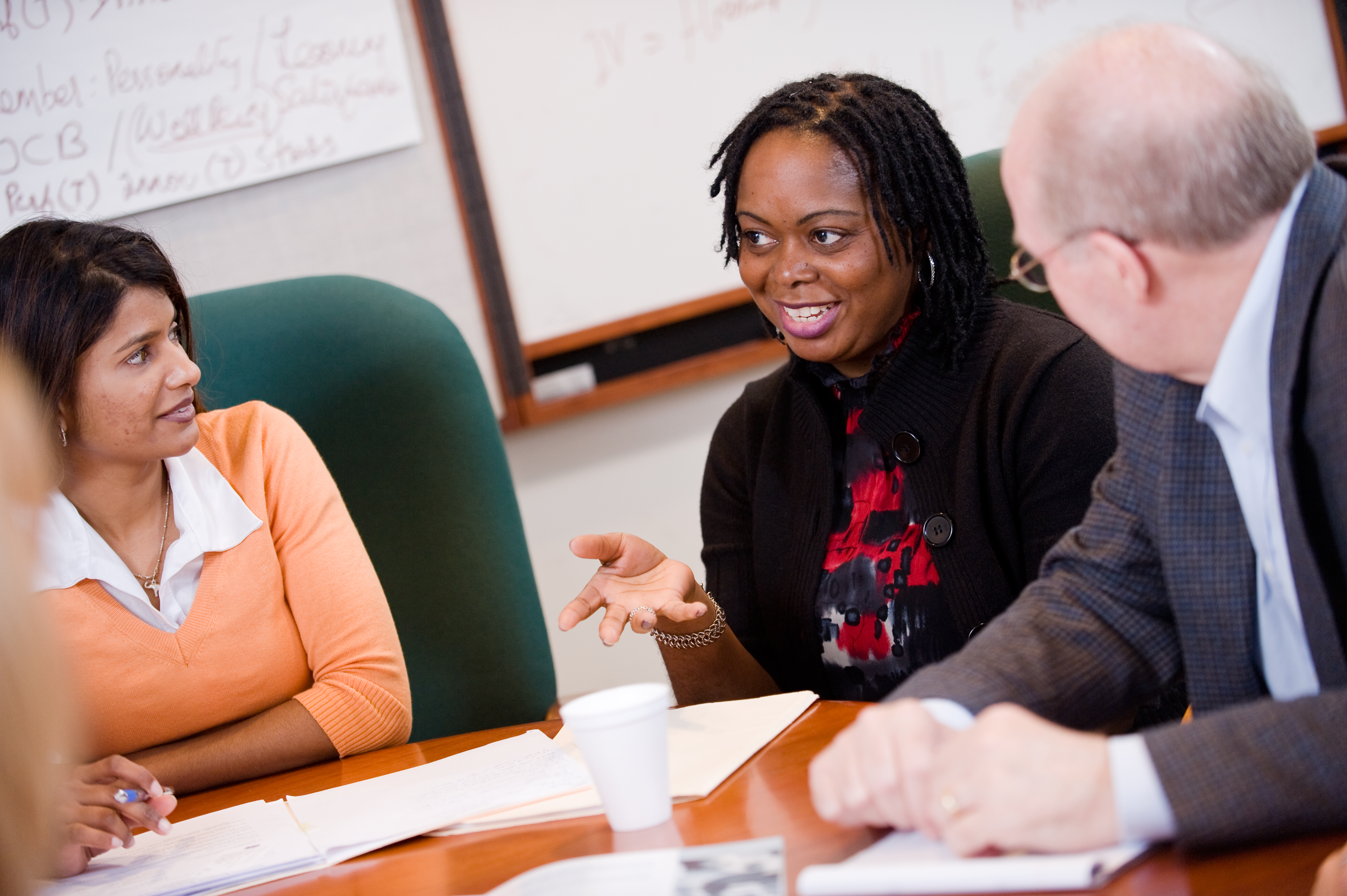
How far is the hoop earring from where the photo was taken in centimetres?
138

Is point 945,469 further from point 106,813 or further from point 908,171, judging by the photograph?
point 106,813

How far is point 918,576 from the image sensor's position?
4.34ft

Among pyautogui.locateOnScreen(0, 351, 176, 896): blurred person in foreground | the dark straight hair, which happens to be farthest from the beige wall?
pyautogui.locateOnScreen(0, 351, 176, 896): blurred person in foreground

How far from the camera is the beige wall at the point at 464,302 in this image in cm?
231

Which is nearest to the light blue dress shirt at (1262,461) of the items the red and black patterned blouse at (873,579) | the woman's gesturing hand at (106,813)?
the red and black patterned blouse at (873,579)

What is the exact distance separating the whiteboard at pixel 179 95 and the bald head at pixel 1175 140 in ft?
5.88

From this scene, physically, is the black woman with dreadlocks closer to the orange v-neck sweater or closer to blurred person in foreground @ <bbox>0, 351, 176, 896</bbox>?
the orange v-neck sweater

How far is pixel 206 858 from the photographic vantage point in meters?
0.97

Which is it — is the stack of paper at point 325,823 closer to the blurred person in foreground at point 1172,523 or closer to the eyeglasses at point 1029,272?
the blurred person in foreground at point 1172,523

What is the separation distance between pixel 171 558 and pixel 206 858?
0.58 metres

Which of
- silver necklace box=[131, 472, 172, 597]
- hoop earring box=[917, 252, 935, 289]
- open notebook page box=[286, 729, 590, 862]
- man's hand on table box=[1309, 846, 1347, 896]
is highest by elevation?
hoop earring box=[917, 252, 935, 289]

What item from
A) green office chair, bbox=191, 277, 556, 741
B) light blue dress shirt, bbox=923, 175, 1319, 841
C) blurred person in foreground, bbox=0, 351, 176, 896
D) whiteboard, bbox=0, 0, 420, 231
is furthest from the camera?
whiteboard, bbox=0, 0, 420, 231

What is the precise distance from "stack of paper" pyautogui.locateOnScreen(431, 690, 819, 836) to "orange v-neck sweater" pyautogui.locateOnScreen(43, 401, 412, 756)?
0.37 metres

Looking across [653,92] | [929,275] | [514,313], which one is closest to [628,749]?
[929,275]
